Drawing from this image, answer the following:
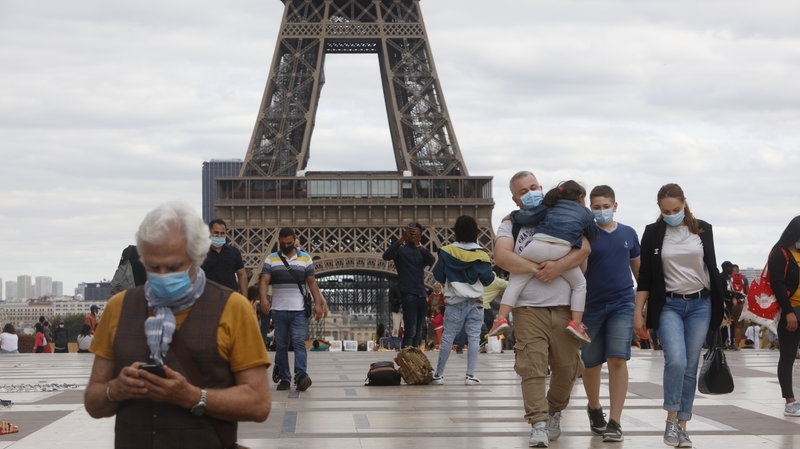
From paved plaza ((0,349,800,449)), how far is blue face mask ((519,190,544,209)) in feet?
5.54

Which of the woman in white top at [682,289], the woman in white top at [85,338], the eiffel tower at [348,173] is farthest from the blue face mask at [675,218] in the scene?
the eiffel tower at [348,173]

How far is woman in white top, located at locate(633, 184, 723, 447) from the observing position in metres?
8.89

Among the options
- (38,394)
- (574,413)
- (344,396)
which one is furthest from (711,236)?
(38,394)

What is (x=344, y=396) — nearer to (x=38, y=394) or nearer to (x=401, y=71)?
Answer: (x=38, y=394)

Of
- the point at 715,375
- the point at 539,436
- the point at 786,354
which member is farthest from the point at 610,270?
the point at 786,354

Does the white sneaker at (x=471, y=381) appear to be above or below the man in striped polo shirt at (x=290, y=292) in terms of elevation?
below

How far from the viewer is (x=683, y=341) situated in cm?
892

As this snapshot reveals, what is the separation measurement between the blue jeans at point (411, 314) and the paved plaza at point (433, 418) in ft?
2.98

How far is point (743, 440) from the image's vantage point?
902 centimetres

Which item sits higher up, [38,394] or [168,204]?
[168,204]

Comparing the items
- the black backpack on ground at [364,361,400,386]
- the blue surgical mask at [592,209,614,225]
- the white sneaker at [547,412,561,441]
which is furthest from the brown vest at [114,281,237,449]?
the black backpack on ground at [364,361,400,386]

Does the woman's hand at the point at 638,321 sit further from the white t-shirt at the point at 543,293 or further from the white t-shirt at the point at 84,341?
the white t-shirt at the point at 84,341

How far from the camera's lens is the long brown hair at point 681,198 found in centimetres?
897

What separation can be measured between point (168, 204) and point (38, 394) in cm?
961
